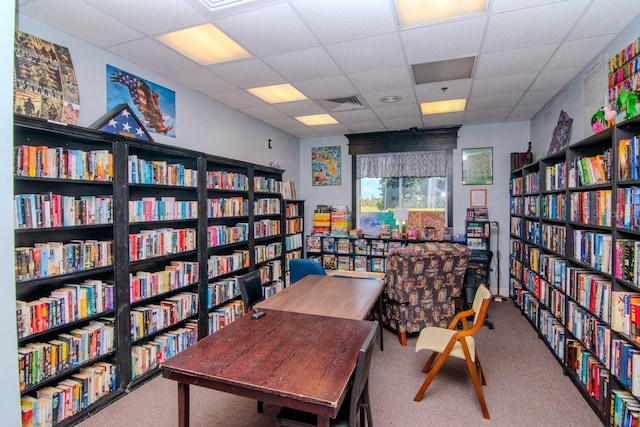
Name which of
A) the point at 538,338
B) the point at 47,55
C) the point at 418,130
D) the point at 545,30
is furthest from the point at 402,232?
the point at 47,55

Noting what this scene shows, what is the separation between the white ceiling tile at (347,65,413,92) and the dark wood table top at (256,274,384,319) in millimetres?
2184

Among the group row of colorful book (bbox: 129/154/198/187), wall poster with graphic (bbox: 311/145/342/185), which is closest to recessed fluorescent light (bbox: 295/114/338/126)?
wall poster with graphic (bbox: 311/145/342/185)

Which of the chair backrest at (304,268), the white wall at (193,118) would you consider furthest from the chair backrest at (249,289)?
the white wall at (193,118)

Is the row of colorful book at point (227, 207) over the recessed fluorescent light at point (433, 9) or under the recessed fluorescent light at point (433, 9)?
under

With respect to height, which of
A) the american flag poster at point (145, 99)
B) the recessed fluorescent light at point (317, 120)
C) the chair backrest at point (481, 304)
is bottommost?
the chair backrest at point (481, 304)

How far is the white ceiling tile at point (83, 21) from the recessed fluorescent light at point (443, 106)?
11.8 ft

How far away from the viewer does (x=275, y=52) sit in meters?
2.96

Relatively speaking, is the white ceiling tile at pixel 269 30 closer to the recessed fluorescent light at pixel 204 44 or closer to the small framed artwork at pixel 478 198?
the recessed fluorescent light at pixel 204 44

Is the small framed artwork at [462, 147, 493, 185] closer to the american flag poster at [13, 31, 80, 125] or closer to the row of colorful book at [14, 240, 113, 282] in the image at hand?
the row of colorful book at [14, 240, 113, 282]

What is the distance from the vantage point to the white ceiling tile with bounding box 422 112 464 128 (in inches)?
199

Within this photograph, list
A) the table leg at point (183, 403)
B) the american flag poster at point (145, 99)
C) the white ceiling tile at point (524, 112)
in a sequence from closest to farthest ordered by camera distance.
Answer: the table leg at point (183, 403), the american flag poster at point (145, 99), the white ceiling tile at point (524, 112)

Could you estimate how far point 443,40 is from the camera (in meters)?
2.75

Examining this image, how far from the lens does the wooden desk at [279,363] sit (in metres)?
1.36

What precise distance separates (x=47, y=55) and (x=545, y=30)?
3.84m
